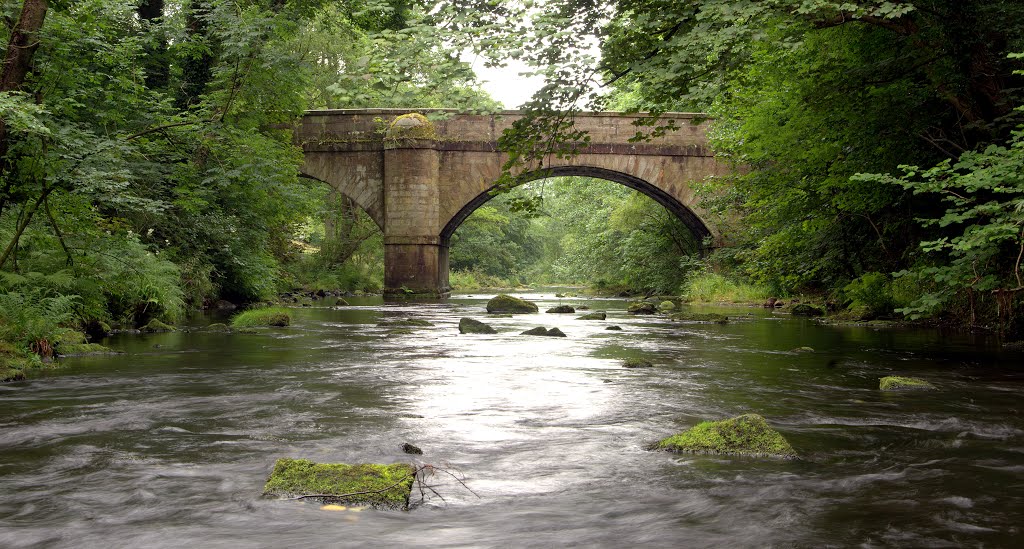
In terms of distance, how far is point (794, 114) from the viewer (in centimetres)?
1172

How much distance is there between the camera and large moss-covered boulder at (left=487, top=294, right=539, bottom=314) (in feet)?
64.0

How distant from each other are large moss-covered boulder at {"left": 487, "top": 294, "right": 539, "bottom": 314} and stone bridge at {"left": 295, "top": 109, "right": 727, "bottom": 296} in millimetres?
5458

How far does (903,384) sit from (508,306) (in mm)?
13183


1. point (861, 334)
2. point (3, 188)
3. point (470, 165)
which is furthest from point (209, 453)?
point (470, 165)

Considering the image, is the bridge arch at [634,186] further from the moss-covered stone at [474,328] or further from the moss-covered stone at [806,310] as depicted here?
the moss-covered stone at [474,328]

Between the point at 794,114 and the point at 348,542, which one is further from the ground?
the point at 794,114

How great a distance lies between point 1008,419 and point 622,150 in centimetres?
1945

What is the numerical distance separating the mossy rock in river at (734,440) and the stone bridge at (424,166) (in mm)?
20090

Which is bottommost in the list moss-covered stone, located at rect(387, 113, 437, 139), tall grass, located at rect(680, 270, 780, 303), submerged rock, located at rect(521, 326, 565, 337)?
submerged rock, located at rect(521, 326, 565, 337)

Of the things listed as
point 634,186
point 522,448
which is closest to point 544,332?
point 522,448

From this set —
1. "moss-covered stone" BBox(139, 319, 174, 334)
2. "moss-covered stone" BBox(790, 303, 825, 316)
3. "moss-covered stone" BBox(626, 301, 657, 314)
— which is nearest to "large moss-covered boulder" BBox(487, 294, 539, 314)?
"moss-covered stone" BBox(626, 301, 657, 314)

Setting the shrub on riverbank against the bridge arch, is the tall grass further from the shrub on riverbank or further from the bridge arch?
the shrub on riverbank

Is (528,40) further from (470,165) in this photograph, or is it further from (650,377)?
(470,165)

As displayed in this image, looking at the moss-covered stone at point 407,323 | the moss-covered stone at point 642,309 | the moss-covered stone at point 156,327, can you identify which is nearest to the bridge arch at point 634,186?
the moss-covered stone at point 642,309
